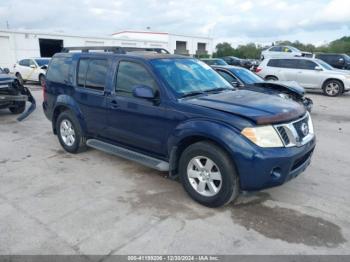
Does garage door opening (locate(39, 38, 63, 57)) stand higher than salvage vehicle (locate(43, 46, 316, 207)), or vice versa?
garage door opening (locate(39, 38, 63, 57))

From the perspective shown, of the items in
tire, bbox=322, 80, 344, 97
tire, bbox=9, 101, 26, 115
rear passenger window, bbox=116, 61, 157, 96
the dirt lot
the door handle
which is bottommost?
the dirt lot

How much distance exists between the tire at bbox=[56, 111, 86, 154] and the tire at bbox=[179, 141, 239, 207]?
95.9 inches

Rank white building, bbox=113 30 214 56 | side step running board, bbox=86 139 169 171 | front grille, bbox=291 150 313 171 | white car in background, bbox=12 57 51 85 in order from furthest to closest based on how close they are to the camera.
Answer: white building, bbox=113 30 214 56 → white car in background, bbox=12 57 51 85 → side step running board, bbox=86 139 169 171 → front grille, bbox=291 150 313 171

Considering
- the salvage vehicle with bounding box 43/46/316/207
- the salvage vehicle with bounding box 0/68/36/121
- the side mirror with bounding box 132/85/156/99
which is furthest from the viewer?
the salvage vehicle with bounding box 0/68/36/121

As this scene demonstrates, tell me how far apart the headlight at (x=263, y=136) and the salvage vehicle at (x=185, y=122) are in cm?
1

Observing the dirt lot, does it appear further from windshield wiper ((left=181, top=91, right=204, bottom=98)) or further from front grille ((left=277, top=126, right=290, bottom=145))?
windshield wiper ((left=181, top=91, right=204, bottom=98))

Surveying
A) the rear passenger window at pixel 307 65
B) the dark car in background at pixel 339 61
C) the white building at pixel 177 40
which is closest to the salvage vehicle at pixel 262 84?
the rear passenger window at pixel 307 65

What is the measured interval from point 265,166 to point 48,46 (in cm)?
4060

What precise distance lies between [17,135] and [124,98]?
161 inches

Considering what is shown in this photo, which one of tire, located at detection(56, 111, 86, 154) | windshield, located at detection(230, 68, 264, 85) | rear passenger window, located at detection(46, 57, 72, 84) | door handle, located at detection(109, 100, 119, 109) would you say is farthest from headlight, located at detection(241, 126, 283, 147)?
windshield, located at detection(230, 68, 264, 85)

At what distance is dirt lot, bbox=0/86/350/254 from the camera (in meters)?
3.27

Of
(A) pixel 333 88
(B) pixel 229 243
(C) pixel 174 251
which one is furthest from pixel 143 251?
(A) pixel 333 88

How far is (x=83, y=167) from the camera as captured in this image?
17.9 ft

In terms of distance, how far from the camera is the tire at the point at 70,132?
19.2 ft
